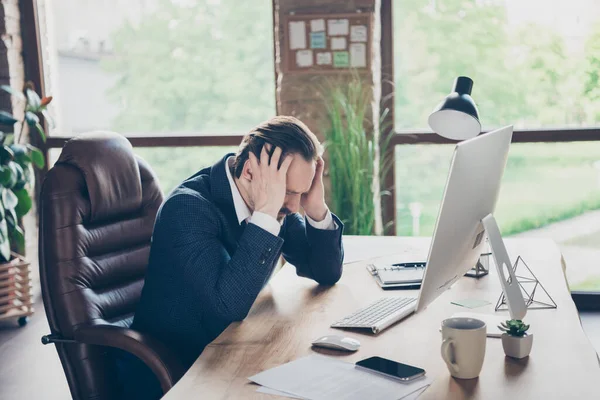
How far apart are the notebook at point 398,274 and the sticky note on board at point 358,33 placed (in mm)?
1939

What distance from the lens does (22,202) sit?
4.08m

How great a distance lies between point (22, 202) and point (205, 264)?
8.85 feet

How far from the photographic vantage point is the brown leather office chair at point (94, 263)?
75.0 inches

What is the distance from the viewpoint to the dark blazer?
1.72 meters

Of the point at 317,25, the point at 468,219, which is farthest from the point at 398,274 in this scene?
the point at 317,25

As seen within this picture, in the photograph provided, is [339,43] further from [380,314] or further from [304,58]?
[380,314]

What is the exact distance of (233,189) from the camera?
1.96 m

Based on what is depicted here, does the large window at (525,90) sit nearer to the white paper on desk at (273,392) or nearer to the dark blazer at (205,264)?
the dark blazer at (205,264)

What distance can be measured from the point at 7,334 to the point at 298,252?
93.0 inches

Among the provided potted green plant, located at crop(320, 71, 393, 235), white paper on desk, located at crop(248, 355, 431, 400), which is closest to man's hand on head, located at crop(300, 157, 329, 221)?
white paper on desk, located at crop(248, 355, 431, 400)

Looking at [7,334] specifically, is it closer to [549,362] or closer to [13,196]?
[13,196]

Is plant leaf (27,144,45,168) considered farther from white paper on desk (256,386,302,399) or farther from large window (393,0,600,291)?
white paper on desk (256,386,302,399)

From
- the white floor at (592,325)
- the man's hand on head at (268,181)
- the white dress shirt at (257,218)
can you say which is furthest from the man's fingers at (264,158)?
the white floor at (592,325)

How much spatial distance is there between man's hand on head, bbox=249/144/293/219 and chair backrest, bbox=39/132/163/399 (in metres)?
0.49
